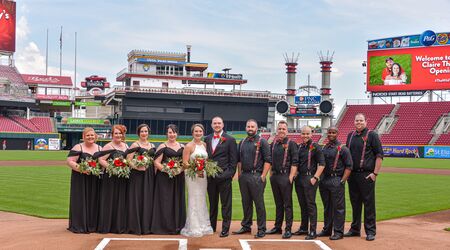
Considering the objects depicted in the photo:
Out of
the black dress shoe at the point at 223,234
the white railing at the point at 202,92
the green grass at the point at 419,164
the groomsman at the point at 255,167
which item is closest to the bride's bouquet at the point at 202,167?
the groomsman at the point at 255,167

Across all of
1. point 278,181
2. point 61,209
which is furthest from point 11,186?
point 278,181

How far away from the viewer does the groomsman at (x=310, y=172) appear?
32.2ft

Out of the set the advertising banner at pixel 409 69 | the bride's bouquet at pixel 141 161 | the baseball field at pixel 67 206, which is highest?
the advertising banner at pixel 409 69

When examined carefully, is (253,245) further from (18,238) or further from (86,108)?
(86,108)

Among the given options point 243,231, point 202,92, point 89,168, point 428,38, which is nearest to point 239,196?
point 243,231

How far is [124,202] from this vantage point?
10.2 metres

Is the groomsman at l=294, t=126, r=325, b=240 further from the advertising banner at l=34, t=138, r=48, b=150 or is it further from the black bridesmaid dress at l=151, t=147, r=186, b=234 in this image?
the advertising banner at l=34, t=138, r=48, b=150

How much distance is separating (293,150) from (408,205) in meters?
7.16

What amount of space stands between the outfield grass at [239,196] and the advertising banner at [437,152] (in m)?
26.9

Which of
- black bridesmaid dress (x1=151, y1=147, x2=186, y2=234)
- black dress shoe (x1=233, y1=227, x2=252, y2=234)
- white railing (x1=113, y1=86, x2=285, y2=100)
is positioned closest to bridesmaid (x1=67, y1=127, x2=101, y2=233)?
black bridesmaid dress (x1=151, y1=147, x2=186, y2=234)

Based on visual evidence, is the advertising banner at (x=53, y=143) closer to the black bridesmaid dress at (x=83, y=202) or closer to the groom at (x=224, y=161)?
the black bridesmaid dress at (x=83, y=202)

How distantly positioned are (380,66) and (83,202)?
168 ft

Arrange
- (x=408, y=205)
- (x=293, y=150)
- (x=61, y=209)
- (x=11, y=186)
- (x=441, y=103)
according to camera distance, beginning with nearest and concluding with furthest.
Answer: (x=293, y=150) < (x=61, y=209) < (x=408, y=205) < (x=11, y=186) < (x=441, y=103)

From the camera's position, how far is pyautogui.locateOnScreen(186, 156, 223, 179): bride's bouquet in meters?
9.68
